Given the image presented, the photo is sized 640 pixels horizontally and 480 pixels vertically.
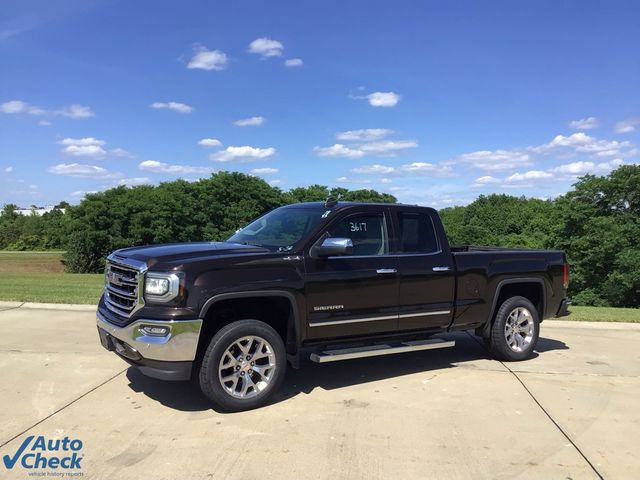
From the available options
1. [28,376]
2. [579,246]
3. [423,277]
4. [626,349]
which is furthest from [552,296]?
[579,246]

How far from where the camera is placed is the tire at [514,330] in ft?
22.5

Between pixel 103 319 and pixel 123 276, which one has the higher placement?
pixel 123 276

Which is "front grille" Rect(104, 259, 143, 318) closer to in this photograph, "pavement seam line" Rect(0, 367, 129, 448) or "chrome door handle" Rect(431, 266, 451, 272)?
"pavement seam line" Rect(0, 367, 129, 448)

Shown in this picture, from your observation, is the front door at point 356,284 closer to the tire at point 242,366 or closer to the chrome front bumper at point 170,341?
the tire at point 242,366

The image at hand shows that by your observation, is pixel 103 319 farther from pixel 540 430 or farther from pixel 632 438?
pixel 632 438

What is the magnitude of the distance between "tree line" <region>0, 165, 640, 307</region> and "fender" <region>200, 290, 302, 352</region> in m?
25.7

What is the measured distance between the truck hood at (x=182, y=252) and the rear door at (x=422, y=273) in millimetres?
1661

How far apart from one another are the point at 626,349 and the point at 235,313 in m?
6.09

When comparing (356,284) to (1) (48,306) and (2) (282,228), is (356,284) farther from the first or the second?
(1) (48,306)

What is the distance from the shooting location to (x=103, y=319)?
533cm

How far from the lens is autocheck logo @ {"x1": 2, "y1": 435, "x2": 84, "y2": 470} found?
3867 mm

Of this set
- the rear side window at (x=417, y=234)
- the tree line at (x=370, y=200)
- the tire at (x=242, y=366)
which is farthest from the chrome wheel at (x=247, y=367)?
the tree line at (x=370, y=200)

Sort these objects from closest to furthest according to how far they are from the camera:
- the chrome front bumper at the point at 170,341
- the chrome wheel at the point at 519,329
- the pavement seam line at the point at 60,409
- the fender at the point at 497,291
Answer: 1. the pavement seam line at the point at 60,409
2. the chrome front bumper at the point at 170,341
3. the fender at the point at 497,291
4. the chrome wheel at the point at 519,329

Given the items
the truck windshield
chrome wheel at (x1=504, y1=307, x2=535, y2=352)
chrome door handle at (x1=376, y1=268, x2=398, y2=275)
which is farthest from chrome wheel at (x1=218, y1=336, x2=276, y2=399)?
chrome wheel at (x1=504, y1=307, x2=535, y2=352)
